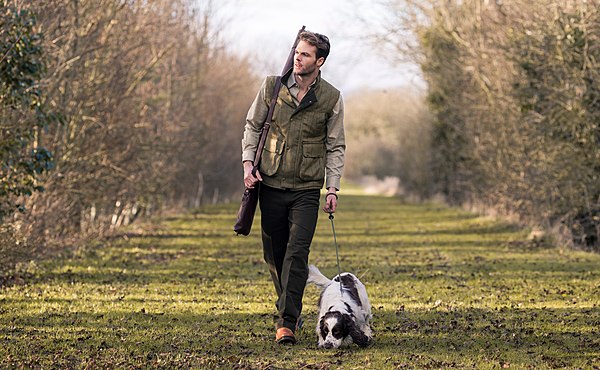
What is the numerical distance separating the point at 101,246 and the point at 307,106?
10.5 m

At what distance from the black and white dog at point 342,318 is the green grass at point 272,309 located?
94 mm

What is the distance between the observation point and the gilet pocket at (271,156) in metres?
7.71

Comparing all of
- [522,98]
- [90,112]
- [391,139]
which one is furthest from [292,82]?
[391,139]

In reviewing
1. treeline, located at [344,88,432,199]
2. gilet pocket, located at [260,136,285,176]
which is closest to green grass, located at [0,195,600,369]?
gilet pocket, located at [260,136,285,176]

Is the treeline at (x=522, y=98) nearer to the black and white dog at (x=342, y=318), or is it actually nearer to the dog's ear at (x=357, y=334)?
the black and white dog at (x=342, y=318)

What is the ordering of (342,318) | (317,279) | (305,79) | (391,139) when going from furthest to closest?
(391,139), (317,279), (305,79), (342,318)

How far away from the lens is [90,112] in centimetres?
1688

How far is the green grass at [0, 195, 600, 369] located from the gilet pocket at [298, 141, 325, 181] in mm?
1390

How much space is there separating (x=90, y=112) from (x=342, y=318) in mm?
10584

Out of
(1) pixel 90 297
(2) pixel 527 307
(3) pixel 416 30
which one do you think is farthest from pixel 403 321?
(3) pixel 416 30

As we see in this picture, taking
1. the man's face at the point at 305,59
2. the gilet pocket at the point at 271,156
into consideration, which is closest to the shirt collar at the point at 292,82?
Result: the man's face at the point at 305,59

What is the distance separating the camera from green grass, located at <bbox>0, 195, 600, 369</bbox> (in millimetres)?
7254

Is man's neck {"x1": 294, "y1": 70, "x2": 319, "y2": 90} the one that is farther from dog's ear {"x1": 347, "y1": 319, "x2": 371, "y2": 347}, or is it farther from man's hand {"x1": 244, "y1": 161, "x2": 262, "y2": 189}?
dog's ear {"x1": 347, "y1": 319, "x2": 371, "y2": 347}

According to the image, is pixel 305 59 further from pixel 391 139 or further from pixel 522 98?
pixel 391 139
